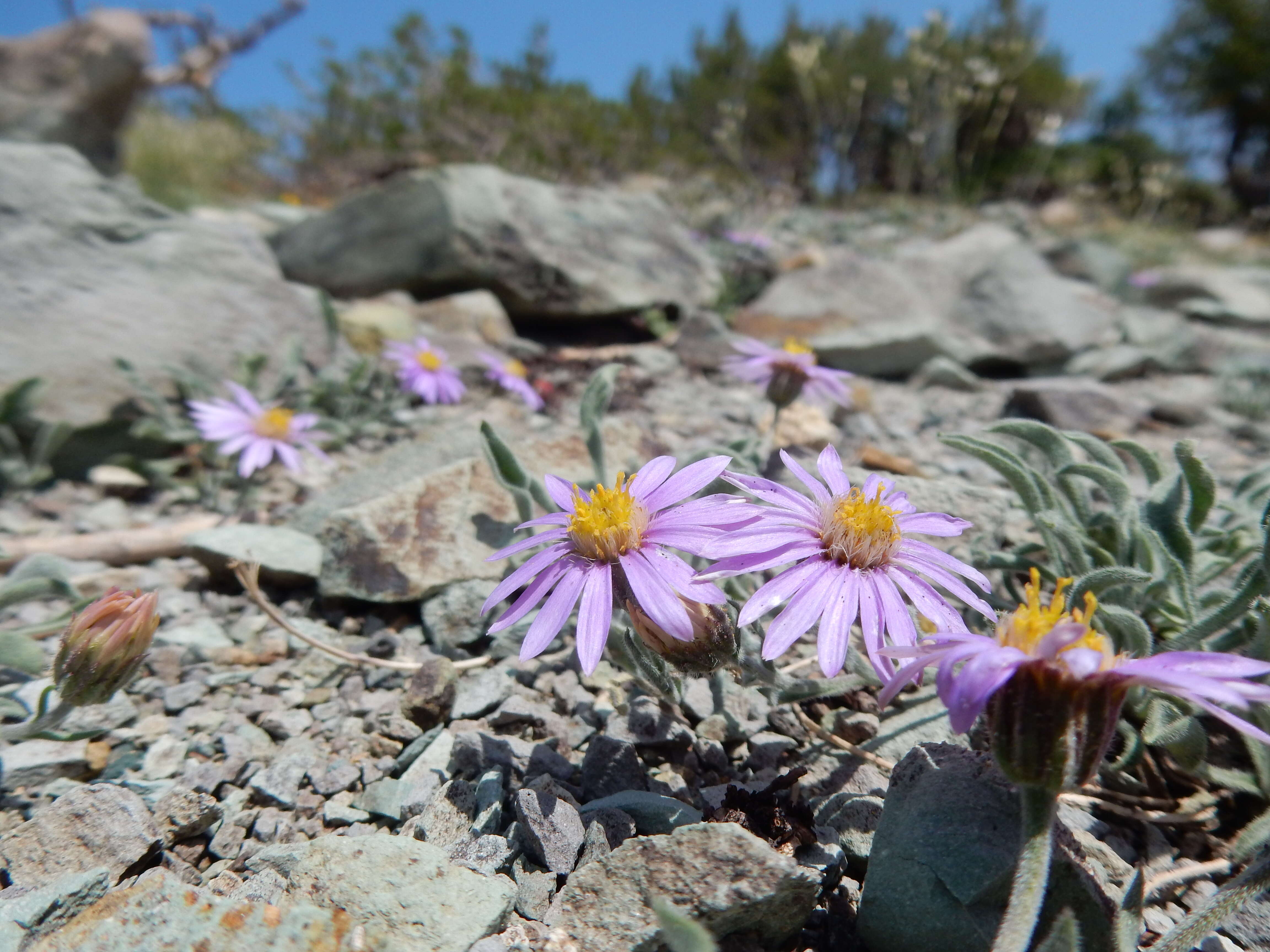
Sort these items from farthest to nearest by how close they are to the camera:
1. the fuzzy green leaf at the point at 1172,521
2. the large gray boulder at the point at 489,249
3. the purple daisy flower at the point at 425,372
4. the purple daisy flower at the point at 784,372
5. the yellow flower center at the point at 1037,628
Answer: the large gray boulder at the point at 489,249
the purple daisy flower at the point at 425,372
the purple daisy flower at the point at 784,372
the fuzzy green leaf at the point at 1172,521
the yellow flower center at the point at 1037,628

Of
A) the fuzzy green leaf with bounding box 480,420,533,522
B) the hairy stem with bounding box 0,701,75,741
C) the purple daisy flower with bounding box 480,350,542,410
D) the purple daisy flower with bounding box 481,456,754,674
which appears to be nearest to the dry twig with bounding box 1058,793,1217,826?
the purple daisy flower with bounding box 481,456,754,674

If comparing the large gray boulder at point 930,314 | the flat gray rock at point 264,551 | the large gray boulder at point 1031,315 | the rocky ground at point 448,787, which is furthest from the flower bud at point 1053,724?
the large gray boulder at point 1031,315

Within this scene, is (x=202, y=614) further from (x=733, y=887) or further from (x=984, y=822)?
(x=984, y=822)

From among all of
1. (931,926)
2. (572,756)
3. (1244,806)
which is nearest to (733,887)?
(931,926)

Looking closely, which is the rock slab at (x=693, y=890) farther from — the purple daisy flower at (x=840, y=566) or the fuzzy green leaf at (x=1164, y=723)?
the fuzzy green leaf at (x=1164, y=723)

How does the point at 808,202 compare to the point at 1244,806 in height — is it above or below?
above

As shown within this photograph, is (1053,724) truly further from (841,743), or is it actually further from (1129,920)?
(841,743)
